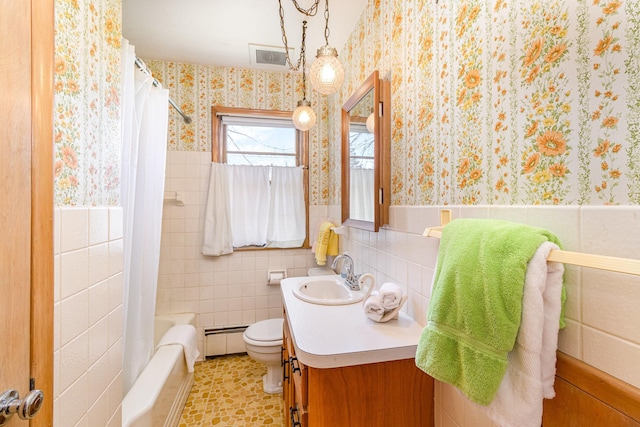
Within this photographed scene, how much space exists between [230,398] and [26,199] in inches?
70.5

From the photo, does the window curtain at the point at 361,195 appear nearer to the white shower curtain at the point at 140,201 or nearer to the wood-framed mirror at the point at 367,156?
the wood-framed mirror at the point at 367,156

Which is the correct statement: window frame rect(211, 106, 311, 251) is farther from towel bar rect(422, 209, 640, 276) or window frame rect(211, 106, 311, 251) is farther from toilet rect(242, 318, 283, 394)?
towel bar rect(422, 209, 640, 276)

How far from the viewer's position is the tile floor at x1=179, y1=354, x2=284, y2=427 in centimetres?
164

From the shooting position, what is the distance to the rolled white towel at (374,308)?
1.10 meters

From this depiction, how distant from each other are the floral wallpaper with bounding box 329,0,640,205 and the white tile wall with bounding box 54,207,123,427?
1.17m

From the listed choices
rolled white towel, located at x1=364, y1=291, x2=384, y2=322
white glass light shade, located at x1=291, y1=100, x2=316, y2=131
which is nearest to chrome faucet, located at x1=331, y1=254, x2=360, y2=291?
rolled white towel, located at x1=364, y1=291, x2=384, y2=322

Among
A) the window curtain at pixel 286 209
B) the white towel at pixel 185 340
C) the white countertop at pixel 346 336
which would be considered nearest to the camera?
the white countertop at pixel 346 336

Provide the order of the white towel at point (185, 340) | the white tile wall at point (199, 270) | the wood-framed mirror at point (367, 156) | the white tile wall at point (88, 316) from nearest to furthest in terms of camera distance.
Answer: the white tile wall at point (88, 316), the wood-framed mirror at point (367, 156), the white towel at point (185, 340), the white tile wall at point (199, 270)

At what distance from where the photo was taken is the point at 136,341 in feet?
4.50

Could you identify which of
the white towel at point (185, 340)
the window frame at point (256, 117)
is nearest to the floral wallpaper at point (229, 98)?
the window frame at point (256, 117)

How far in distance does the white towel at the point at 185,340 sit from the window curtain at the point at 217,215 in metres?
0.61

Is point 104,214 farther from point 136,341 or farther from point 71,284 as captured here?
point 136,341

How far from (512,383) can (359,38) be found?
1.92 meters

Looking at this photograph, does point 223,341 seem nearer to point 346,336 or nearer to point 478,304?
point 346,336
